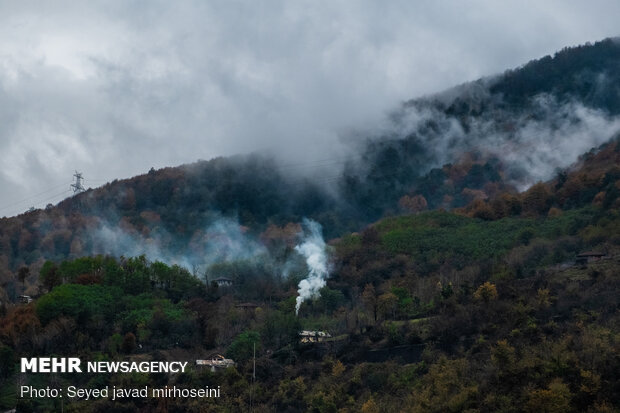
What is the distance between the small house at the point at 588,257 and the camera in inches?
2415

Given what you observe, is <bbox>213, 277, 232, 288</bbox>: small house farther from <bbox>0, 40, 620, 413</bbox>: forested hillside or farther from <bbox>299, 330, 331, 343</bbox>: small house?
<bbox>299, 330, 331, 343</bbox>: small house

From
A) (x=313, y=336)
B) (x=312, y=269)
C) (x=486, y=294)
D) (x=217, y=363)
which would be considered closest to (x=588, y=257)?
(x=486, y=294)

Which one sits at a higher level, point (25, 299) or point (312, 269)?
point (312, 269)

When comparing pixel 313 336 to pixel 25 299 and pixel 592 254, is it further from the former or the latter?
pixel 25 299

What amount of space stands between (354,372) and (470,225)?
33665 mm

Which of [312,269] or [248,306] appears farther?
[312,269]

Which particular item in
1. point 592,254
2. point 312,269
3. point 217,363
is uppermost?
point 312,269

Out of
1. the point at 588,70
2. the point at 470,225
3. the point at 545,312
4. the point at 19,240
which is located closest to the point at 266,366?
the point at 545,312

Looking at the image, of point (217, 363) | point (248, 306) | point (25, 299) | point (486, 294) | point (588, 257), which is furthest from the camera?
point (25, 299)

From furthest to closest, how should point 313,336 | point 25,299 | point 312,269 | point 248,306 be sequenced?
point 312,269 → point 25,299 → point 248,306 → point 313,336

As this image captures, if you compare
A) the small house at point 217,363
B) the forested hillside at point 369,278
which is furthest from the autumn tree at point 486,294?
the small house at point 217,363

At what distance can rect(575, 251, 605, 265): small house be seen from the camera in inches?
2415

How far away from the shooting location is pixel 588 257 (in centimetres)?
6166

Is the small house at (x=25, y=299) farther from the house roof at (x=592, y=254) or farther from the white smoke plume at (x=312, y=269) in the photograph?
the house roof at (x=592, y=254)
